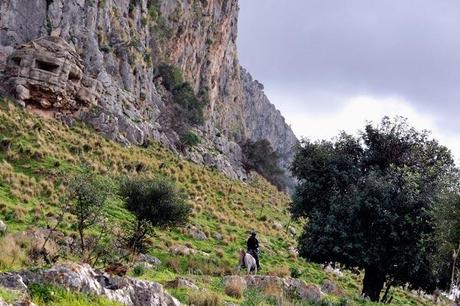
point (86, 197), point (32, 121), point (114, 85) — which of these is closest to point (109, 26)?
point (114, 85)

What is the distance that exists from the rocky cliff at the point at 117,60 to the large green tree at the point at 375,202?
88.3 feet

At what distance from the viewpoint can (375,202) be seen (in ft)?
83.8

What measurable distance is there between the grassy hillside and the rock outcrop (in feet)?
8.05

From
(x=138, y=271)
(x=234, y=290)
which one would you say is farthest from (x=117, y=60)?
(x=234, y=290)

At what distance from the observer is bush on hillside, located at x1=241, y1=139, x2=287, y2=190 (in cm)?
9931

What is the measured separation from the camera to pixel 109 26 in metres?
64.6

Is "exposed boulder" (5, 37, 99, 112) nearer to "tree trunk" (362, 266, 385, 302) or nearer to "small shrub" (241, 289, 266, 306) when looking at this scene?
"tree trunk" (362, 266, 385, 302)

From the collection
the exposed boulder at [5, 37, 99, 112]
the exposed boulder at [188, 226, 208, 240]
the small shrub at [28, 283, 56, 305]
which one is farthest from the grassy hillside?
the small shrub at [28, 283, 56, 305]

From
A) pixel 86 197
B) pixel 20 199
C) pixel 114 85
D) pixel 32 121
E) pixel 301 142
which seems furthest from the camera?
pixel 114 85

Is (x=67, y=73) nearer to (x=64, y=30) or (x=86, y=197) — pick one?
(x=64, y=30)

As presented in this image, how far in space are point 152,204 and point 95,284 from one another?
17733 mm

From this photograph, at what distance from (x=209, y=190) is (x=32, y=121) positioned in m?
18.1

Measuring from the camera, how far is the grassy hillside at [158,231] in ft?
71.0

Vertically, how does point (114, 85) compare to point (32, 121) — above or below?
above
